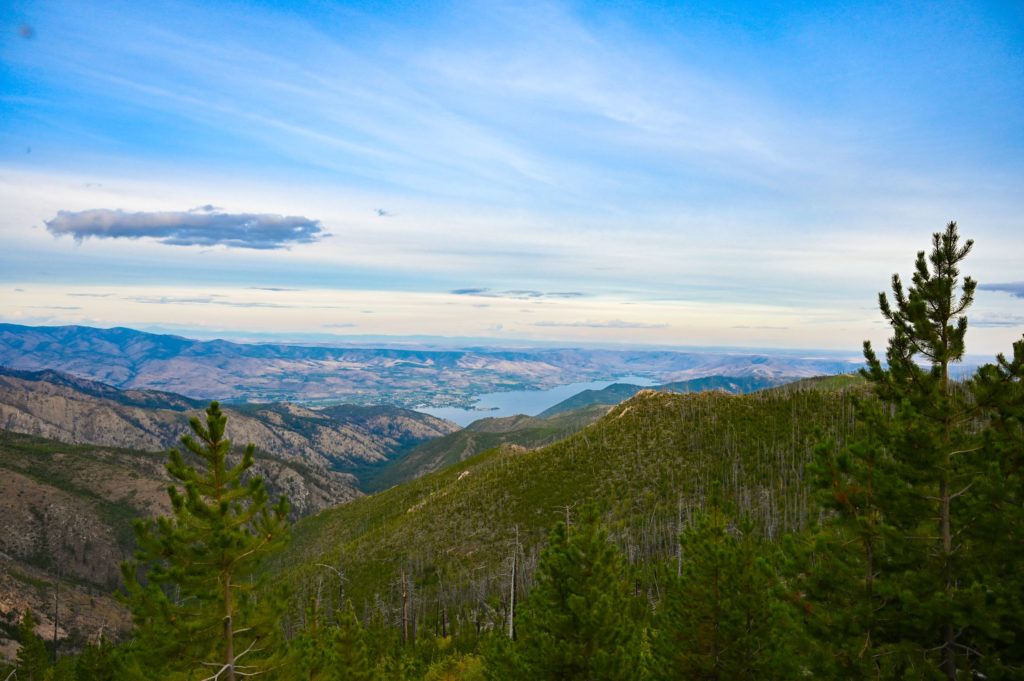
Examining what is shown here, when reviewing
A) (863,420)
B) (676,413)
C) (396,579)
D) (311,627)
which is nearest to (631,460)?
(676,413)

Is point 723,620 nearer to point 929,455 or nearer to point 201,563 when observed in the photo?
point 929,455

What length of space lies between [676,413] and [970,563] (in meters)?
118

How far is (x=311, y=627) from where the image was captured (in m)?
26.1

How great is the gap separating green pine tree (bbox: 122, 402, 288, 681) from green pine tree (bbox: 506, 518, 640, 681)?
8975 mm

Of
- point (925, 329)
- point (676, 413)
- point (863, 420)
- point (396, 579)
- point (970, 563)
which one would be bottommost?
point (396, 579)

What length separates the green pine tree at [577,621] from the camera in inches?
742

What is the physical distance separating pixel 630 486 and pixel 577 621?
96406 mm

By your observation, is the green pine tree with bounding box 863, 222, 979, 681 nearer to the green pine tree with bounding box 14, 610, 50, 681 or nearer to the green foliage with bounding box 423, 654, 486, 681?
the green foliage with bounding box 423, 654, 486, 681

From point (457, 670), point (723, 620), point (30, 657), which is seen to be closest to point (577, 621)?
point (723, 620)

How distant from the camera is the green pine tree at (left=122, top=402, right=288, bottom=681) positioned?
13.3 m

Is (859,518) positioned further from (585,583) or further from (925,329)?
(585,583)

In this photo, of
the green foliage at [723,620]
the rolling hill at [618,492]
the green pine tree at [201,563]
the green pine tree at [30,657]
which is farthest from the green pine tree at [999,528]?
the green pine tree at [30,657]

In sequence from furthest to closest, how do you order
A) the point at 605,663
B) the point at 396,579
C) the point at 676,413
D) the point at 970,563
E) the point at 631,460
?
1. the point at 676,413
2. the point at 631,460
3. the point at 396,579
4. the point at 605,663
5. the point at 970,563

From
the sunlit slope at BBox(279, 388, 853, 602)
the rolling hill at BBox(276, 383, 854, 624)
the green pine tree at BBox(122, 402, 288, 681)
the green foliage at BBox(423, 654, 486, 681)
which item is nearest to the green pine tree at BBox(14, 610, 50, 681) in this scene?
the rolling hill at BBox(276, 383, 854, 624)
